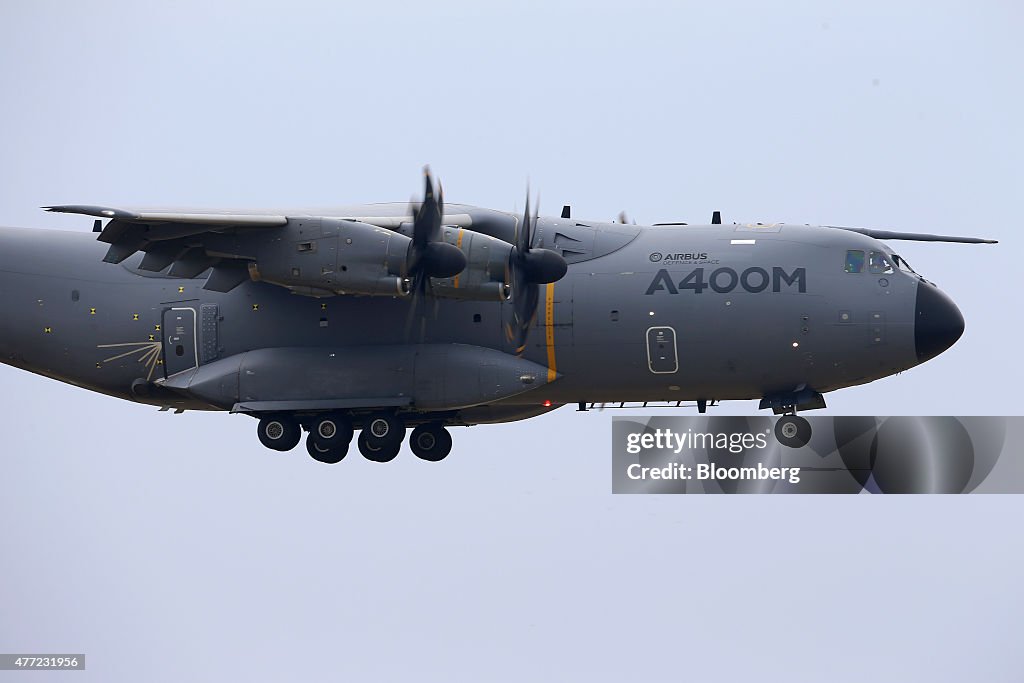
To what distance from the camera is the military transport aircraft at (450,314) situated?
3112 centimetres

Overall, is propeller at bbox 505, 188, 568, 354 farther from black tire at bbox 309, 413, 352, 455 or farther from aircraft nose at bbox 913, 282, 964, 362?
aircraft nose at bbox 913, 282, 964, 362

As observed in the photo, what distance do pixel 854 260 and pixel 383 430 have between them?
905 centimetres

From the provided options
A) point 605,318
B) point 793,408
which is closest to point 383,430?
point 605,318

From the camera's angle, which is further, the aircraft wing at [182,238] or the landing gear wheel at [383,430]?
the landing gear wheel at [383,430]

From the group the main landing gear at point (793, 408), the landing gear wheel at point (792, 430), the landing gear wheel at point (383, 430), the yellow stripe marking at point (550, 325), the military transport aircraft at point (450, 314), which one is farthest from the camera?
the landing gear wheel at point (383, 430)

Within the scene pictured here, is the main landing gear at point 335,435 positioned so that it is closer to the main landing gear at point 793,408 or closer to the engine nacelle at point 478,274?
the engine nacelle at point 478,274

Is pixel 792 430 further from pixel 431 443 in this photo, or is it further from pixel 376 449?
pixel 376 449

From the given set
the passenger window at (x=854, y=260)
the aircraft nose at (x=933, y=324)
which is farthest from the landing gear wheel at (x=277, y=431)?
the aircraft nose at (x=933, y=324)

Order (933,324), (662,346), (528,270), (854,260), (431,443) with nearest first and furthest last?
(528,270) → (933,324) → (662,346) → (854,260) → (431,443)

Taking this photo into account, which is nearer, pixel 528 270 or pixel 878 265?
pixel 528 270

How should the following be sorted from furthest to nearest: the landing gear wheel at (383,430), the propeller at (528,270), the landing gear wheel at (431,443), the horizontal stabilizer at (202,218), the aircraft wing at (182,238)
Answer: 1. the landing gear wheel at (431,443)
2. the landing gear wheel at (383,430)
3. the propeller at (528,270)
4. the aircraft wing at (182,238)
5. the horizontal stabilizer at (202,218)

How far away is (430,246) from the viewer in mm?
30562

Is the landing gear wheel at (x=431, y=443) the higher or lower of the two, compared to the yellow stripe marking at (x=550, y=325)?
lower

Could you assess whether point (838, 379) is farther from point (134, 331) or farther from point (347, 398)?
point (134, 331)
